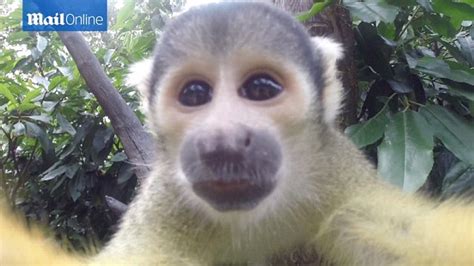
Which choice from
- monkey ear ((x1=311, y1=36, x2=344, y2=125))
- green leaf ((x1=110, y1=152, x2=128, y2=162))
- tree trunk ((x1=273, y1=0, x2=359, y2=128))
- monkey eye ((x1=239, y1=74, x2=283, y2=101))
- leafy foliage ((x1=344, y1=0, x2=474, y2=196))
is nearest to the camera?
monkey eye ((x1=239, y1=74, x2=283, y2=101))

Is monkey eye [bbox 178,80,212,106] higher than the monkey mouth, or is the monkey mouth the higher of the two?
monkey eye [bbox 178,80,212,106]

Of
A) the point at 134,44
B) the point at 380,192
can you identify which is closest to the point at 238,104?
the point at 380,192

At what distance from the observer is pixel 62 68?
2730 millimetres

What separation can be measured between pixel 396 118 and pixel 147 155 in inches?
40.0

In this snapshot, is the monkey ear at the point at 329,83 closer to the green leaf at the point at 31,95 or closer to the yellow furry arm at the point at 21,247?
the yellow furry arm at the point at 21,247

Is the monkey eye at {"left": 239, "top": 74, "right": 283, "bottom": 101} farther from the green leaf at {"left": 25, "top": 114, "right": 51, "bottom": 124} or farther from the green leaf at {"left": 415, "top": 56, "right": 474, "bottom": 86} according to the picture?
the green leaf at {"left": 25, "top": 114, "right": 51, "bottom": 124}

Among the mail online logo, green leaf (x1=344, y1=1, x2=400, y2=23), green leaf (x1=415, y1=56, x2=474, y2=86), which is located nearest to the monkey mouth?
the mail online logo

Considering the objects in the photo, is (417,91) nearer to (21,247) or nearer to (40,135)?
(40,135)

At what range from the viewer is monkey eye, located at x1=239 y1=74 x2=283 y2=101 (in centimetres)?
165

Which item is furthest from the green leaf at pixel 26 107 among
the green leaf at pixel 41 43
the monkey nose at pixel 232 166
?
the monkey nose at pixel 232 166

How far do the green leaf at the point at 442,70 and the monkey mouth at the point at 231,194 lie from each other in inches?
41.7

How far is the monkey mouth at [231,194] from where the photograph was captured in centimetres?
150

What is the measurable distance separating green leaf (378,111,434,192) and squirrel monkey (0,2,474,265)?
0.07 meters

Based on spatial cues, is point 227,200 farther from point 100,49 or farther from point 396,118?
point 100,49
